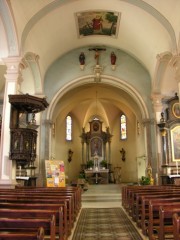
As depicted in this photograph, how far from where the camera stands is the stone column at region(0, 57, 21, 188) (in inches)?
282

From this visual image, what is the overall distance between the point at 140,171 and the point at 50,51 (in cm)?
934

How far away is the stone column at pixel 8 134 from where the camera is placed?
7.16m

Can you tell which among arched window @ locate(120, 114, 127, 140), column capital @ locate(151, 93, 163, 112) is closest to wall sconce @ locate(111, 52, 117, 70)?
column capital @ locate(151, 93, 163, 112)

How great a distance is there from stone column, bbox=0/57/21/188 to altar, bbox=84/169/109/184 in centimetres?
1044

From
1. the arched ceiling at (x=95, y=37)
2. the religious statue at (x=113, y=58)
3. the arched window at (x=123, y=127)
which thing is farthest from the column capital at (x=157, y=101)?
the arched window at (x=123, y=127)

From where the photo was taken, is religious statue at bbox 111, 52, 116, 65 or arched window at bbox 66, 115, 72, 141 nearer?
religious statue at bbox 111, 52, 116, 65

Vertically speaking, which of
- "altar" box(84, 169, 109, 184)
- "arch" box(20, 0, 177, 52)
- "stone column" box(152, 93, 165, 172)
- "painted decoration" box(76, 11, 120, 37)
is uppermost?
"painted decoration" box(76, 11, 120, 37)

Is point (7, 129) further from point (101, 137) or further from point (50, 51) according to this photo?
point (101, 137)

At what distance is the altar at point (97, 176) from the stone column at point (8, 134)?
411 inches

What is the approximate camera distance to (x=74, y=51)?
13.3 meters

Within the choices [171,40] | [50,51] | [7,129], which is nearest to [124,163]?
[50,51]

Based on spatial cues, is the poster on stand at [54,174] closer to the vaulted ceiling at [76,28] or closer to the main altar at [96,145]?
the vaulted ceiling at [76,28]

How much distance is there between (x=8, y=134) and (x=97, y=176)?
429 inches

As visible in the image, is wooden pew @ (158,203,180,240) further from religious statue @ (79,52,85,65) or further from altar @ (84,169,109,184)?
altar @ (84,169,109,184)
